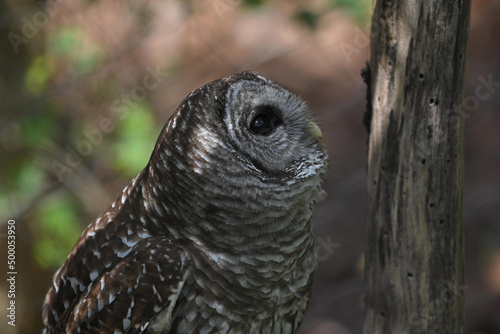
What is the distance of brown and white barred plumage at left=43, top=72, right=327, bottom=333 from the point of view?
2.05 meters

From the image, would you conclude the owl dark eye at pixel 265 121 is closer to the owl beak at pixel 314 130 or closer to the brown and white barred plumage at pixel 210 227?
the brown and white barred plumage at pixel 210 227

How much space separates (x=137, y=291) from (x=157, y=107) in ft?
7.04

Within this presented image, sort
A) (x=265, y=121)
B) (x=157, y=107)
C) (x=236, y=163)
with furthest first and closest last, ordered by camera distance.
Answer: (x=157, y=107), (x=265, y=121), (x=236, y=163)

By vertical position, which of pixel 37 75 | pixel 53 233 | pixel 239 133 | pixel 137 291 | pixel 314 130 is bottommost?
pixel 53 233

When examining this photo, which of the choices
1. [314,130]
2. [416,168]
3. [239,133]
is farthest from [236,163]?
[416,168]

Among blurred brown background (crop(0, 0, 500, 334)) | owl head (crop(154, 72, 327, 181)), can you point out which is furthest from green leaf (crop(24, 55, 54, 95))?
owl head (crop(154, 72, 327, 181))

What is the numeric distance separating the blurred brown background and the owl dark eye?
48 centimetres

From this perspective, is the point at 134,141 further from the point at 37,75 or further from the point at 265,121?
the point at 265,121

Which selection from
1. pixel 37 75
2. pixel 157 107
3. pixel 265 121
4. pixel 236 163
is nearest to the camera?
pixel 236 163

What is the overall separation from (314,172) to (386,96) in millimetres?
385

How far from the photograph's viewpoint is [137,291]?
2070 mm

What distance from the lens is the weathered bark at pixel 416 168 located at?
210 centimetres

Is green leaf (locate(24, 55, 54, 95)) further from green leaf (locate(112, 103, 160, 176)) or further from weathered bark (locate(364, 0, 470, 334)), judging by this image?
weathered bark (locate(364, 0, 470, 334))

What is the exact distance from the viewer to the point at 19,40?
137 inches
